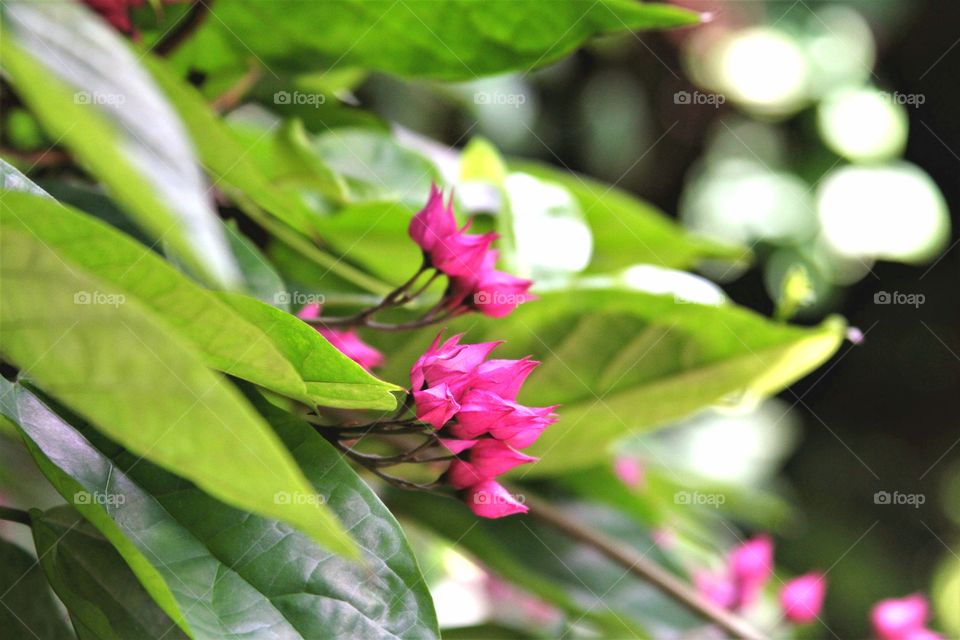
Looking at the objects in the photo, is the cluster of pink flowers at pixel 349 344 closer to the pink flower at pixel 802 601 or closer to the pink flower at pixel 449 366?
the pink flower at pixel 449 366

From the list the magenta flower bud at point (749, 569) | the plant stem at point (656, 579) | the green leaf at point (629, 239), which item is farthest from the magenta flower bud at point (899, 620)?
the green leaf at point (629, 239)

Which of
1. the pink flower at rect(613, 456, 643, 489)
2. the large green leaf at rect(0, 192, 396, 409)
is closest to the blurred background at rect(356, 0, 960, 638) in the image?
the pink flower at rect(613, 456, 643, 489)

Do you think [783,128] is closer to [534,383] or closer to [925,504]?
[925,504]

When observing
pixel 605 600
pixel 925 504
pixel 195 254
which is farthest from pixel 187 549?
pixel 925 504

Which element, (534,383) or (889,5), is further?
(889,5)

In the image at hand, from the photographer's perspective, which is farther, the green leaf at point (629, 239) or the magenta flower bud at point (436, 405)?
the green leaf at point (629, 239)

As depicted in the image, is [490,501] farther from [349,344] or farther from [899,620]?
[899,620]

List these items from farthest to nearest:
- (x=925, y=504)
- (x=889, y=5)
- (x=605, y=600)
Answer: (x=925, y=504) < (x=889, y=5) < (x=605, y=600)

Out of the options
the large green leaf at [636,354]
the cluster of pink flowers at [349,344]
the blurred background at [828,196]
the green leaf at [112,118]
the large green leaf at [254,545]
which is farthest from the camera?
the blurred background at [828,196]
